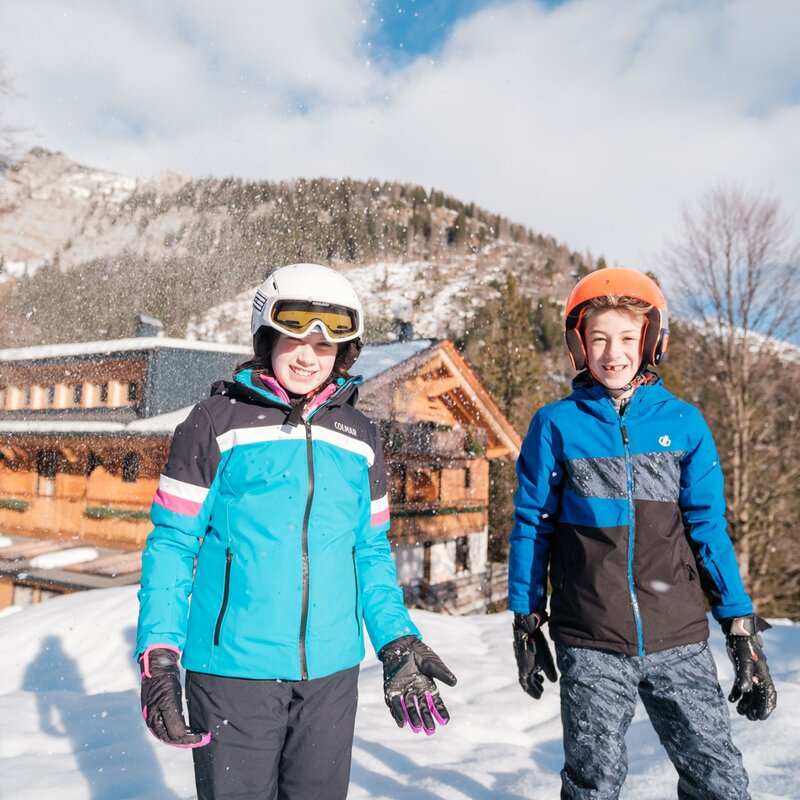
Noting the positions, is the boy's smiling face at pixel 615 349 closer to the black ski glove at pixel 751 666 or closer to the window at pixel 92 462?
the black ski glove at pixel 751 666

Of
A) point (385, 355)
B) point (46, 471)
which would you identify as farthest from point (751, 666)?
point (46, 471)

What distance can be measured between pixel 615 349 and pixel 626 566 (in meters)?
0.85

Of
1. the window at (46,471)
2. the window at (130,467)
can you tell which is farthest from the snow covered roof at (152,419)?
the window at (130,467)

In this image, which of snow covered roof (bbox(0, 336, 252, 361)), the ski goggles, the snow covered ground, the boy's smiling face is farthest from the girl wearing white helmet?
snow covered roof (bbox(0, 336, 252, 361))

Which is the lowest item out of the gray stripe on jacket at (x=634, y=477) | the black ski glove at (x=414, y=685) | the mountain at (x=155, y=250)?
the black ski glove at (x=414, y=685)

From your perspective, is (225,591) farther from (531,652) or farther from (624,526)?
(624,526)

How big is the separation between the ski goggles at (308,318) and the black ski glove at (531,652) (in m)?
1.30

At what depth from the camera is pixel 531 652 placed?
2318mm

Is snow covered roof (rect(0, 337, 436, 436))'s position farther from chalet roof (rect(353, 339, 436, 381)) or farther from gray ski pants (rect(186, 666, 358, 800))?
gray ski pants (rect(186, 666, 358, 800))

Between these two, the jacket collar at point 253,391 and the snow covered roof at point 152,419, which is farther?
the snow covered roof at point 152,419

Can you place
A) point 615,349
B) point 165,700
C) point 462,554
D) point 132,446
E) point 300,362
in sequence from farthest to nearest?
point 462,554
point 132,446
point 615,349
point 300,362
point 165,700

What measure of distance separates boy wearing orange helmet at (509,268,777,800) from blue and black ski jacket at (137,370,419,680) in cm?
67

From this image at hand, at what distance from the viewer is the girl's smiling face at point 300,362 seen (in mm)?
2129

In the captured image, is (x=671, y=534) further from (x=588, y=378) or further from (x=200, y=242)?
(x=200, y=242)
